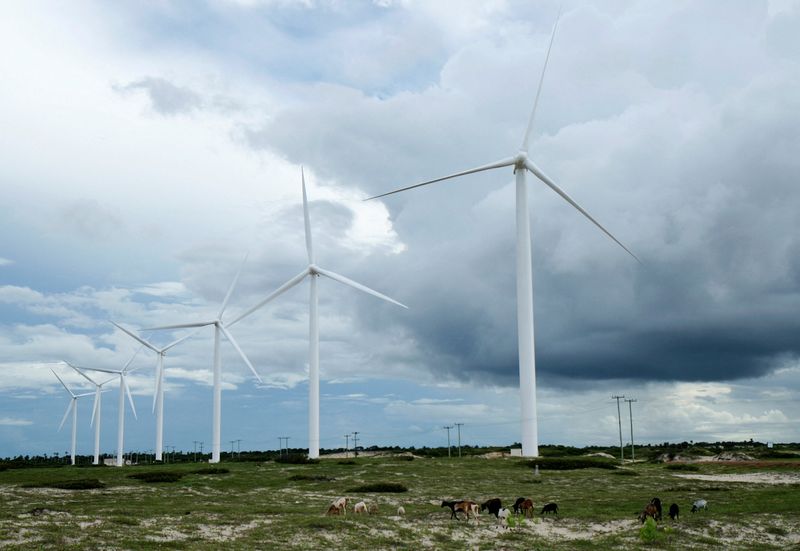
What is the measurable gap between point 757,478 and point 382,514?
1791 inches

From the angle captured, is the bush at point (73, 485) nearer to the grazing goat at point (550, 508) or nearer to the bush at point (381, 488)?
the bush at point (381, 488)

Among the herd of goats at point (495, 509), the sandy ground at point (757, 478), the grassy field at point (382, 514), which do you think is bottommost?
the sandy ground at point (757, 478)

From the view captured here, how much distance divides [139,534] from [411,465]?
155 feet

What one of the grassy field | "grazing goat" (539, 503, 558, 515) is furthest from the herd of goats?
the grassy field

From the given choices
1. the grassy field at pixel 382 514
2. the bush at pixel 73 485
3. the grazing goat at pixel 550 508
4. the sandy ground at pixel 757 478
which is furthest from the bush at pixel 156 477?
the sandy ground at pixel 757 478

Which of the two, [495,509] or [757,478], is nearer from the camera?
[495,509]

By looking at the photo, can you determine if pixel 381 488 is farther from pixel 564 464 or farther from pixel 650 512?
pixel 564 464

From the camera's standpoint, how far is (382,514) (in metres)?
40.7

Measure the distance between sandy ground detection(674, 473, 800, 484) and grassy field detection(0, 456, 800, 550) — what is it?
0.84m

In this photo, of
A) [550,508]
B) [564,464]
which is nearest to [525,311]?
[564,464]

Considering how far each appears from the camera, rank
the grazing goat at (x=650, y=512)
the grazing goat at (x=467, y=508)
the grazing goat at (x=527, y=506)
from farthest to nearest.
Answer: the grazing goat at (x=527, y=506)
the grazing goat at (x=467, y=508)
the grazing goat at (x=650, y=512)

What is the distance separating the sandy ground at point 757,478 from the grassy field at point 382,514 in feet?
2.76

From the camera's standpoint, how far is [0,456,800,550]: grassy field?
106ft

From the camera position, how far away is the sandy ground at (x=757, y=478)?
65.3 metres
